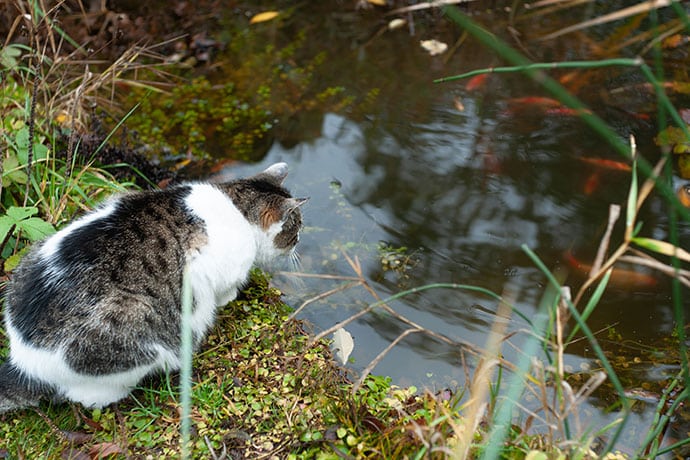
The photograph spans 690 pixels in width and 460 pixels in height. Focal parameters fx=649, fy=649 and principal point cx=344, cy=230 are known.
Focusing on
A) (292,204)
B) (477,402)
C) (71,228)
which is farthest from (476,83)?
(477,402)

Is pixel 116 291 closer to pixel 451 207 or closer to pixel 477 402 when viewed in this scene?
pixel 477 402

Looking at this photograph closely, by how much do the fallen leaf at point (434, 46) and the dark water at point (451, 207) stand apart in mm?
69

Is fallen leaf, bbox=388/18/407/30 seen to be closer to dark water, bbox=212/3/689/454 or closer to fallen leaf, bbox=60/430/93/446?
dark water, bbox=212/3/689/454

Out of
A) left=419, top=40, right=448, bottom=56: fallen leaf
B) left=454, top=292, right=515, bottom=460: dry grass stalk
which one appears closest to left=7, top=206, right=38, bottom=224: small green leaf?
left=454, top=292, right=515, bottom=460: dry grass stalk

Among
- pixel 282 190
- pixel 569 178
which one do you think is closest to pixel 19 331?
pixel 282 190

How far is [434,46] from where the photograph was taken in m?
4.88

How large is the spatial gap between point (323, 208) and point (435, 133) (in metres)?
0.98

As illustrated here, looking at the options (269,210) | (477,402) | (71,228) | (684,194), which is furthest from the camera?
(684,194)

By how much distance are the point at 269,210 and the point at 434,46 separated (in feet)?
8.23

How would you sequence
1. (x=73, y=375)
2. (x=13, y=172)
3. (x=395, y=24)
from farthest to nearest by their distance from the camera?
(x=395, y=24), (x=13, y=172), (x=73, y=375)

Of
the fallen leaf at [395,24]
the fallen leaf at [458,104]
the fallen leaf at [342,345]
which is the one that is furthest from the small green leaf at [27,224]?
the fallen leaf at [395,24]

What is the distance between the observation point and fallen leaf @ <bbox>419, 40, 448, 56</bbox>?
483 cm

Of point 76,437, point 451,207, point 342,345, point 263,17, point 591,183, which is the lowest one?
point 76,437

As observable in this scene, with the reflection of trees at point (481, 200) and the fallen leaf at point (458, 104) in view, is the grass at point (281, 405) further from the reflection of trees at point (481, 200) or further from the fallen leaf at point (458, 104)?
the fallen leaf at point (458, 104)
